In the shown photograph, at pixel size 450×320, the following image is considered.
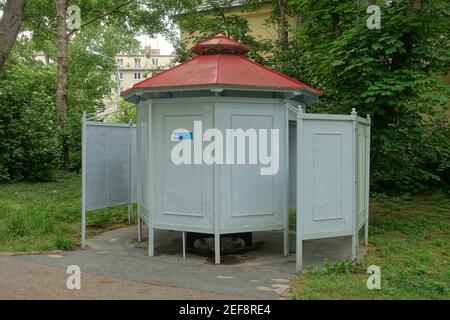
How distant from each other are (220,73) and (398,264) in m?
3.97

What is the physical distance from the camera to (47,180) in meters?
18.3

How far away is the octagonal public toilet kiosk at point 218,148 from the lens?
7.61m

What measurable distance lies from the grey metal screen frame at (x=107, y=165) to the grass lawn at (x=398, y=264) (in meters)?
4.39

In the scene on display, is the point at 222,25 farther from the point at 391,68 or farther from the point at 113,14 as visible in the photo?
the point at 113,14

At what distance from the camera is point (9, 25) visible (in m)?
10.1

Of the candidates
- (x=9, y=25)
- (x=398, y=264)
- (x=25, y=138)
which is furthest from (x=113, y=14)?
(x=398, y=264)

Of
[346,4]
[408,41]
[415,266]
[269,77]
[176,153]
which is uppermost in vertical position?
[346,4]

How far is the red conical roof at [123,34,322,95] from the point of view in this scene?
754cm

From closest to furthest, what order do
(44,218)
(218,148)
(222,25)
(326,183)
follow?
(326,183) → (218,148) → (44,218) → (222,25)

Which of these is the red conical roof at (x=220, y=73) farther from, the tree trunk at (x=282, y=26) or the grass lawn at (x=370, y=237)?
the tree trunk at (x=282, y=26)

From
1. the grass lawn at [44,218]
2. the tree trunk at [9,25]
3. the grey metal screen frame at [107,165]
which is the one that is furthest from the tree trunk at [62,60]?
the grey metal screen frame at [107,165]

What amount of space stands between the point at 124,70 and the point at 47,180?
7619cm

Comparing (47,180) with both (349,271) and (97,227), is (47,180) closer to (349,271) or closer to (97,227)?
(97,227)
